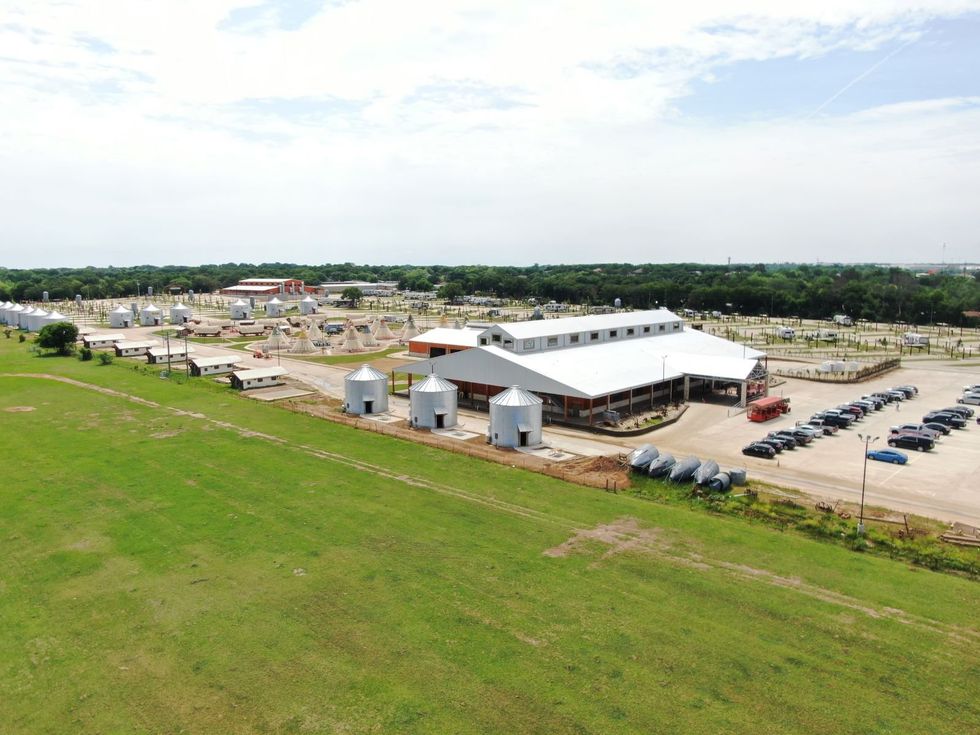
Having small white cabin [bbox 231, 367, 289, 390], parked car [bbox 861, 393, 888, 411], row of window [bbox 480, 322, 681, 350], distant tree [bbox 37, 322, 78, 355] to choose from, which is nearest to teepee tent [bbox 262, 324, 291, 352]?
small white cabin [bbox 231, 367, 289, 390]

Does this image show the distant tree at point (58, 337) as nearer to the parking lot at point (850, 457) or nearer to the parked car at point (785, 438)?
the parking lot at point (850, 457)

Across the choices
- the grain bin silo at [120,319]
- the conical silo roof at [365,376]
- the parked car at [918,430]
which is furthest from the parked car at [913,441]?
the grain bin silo at [120,319]

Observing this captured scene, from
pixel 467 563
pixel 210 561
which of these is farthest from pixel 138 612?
pixel 467 563

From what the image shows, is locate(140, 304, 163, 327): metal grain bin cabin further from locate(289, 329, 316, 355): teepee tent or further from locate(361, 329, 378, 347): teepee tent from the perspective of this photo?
locate(361, 329, 378, 347): teepee tent

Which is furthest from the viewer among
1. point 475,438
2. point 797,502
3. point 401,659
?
point 475,438

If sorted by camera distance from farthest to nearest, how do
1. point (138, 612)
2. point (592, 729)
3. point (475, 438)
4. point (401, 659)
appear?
point (475, 438)
point (138, 612)
point (401, 659)
point (592, 729)

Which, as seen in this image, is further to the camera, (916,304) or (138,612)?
(916,304)

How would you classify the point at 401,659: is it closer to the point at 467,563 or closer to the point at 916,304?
the point at 467,563
